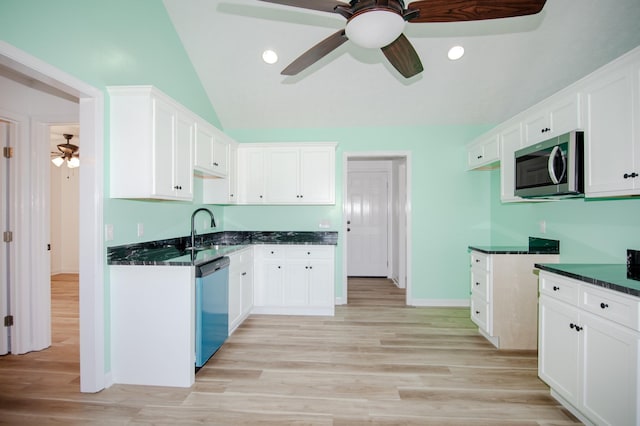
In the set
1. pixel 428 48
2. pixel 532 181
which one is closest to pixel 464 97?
pixel 428 48

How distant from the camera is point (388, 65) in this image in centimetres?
349

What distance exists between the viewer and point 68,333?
3.23 metres

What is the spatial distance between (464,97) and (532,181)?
1706mm

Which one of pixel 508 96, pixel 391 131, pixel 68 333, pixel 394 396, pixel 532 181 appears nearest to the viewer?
pixel 394 396

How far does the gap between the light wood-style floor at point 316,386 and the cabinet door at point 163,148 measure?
4.92 ft

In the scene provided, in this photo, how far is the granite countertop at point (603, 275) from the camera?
155 centimetres

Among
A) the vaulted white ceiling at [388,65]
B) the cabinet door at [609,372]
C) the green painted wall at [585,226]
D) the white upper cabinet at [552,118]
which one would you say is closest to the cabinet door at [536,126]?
the white upper cabinet at [552,118]

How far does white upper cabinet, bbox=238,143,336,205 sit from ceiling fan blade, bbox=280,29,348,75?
189cm

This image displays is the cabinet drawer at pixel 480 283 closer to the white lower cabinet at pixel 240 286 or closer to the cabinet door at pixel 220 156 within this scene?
the white lower cabinet at pixel 240 286

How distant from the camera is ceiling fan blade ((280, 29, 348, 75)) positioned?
1.90 metres

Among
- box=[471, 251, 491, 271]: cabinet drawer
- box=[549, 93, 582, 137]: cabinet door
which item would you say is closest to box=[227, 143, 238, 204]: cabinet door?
box=[471, 251, 491, 271]: cabinet drawer

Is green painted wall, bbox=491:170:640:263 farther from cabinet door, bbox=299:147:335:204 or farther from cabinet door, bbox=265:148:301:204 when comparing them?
cabinet door, bbox=265:148:301:204

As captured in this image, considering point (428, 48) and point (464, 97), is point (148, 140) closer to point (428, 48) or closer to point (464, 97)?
point (428, 48)

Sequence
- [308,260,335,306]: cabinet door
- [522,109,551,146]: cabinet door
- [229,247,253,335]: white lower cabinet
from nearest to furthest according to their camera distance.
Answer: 1. [522,109,551,146]: cabinet door
2. [229,247,253,335]: white lower cabinet
3. [308,260,335,306]: cabinet door
